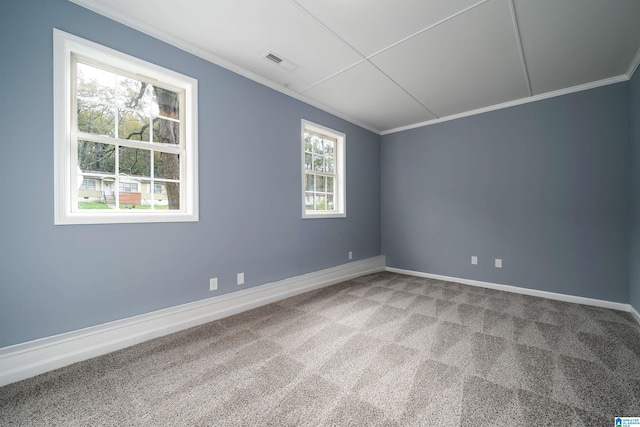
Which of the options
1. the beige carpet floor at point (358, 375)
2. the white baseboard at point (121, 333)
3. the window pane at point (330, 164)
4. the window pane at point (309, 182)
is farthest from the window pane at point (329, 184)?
the beige carpet floor at point (358, 375)

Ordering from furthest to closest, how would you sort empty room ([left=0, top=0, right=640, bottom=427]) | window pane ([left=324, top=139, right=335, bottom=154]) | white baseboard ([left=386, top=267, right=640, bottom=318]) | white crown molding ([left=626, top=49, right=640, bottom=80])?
window pane ([left=324, top=139, right=335, bottom=154]) < white baseboard ([left=386, top=267, right=640, bottom=318]) < white crown molding ([left=626, top=49, right=640, bottom=80]) < empty room ([left=0, top=0, right=640, bottom=427])

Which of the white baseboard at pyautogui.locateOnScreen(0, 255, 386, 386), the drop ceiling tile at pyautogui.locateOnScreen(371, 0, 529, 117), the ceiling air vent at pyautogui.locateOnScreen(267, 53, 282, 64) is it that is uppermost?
the ceiling air vent at pyautogui.locateOnScreen(267, 53, 282, 64)

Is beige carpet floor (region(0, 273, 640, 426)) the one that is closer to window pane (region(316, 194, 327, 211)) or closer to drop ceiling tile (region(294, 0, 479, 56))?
window pane (region(316, 194, 327, 211))

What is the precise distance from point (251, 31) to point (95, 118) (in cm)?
150

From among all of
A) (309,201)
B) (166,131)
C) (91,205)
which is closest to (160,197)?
(91,205)

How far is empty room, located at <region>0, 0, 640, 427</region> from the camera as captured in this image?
1539mm

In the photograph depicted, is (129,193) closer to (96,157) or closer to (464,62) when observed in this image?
(96,157)

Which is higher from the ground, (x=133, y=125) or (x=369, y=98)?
(x=369, y=98)

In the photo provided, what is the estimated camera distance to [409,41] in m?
2.22

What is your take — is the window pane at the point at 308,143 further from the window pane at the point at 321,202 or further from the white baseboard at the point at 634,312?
the white baseboard at the point at 634,312

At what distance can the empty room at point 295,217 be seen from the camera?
5.05 feet

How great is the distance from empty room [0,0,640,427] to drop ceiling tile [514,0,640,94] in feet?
0.07

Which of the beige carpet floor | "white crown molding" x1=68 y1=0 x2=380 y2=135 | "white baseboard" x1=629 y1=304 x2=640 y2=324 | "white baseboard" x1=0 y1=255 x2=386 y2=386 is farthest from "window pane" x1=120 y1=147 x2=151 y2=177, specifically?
"white baseboard" x1=629 y1=304 x2=640 y2=324

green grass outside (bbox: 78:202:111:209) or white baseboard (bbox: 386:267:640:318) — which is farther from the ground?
green grass outside (bbox: 78:202:111:209)
